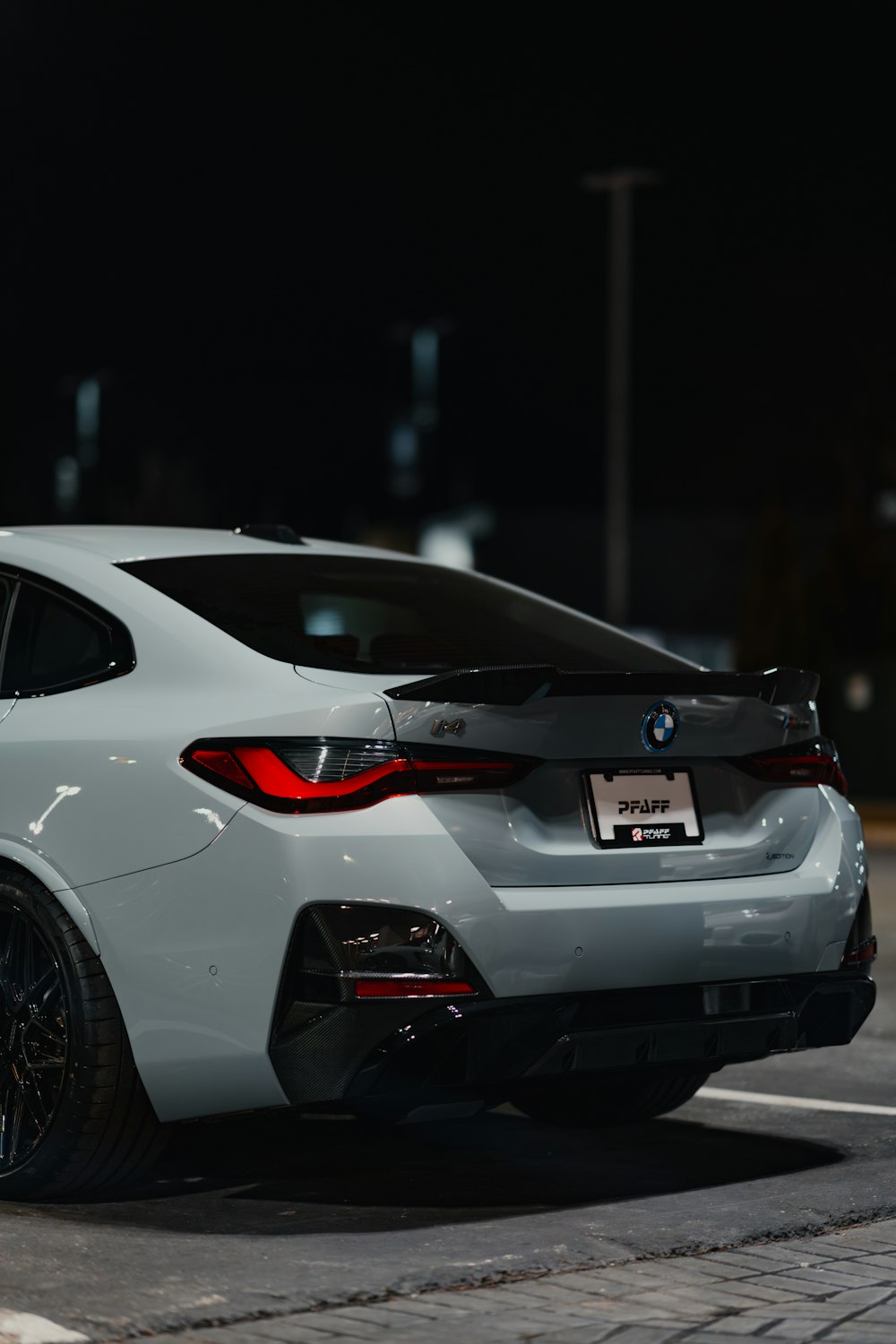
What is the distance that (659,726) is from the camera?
5.38 meters

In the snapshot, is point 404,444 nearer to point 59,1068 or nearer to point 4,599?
point 4,599

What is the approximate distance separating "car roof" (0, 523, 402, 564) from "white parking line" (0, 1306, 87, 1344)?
2.08 m

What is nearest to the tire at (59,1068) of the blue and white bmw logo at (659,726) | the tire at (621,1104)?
the blue and white bmw logo at (659,726)

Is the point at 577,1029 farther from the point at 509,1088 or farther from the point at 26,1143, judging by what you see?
the point at 26,1143

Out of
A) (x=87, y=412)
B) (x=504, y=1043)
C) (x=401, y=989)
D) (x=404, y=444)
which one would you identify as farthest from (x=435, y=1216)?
(x=404, y=444)

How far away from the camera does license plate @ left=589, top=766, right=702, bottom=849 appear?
5289mm

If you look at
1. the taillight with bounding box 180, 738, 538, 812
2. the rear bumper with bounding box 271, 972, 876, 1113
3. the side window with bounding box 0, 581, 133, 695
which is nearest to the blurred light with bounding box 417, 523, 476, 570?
the side window with bounding box 0, 581, 133, 695

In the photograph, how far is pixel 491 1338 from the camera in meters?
4.35

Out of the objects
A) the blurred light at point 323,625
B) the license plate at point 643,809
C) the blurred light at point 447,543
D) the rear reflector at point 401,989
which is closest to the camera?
the rear reflector at point 401,989

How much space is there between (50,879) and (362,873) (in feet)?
2.89

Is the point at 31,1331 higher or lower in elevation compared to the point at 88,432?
lower

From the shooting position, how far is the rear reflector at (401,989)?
4934mm

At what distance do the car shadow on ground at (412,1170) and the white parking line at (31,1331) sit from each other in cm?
84

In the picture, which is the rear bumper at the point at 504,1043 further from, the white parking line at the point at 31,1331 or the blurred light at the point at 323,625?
the blurred light at the point at 323,625
